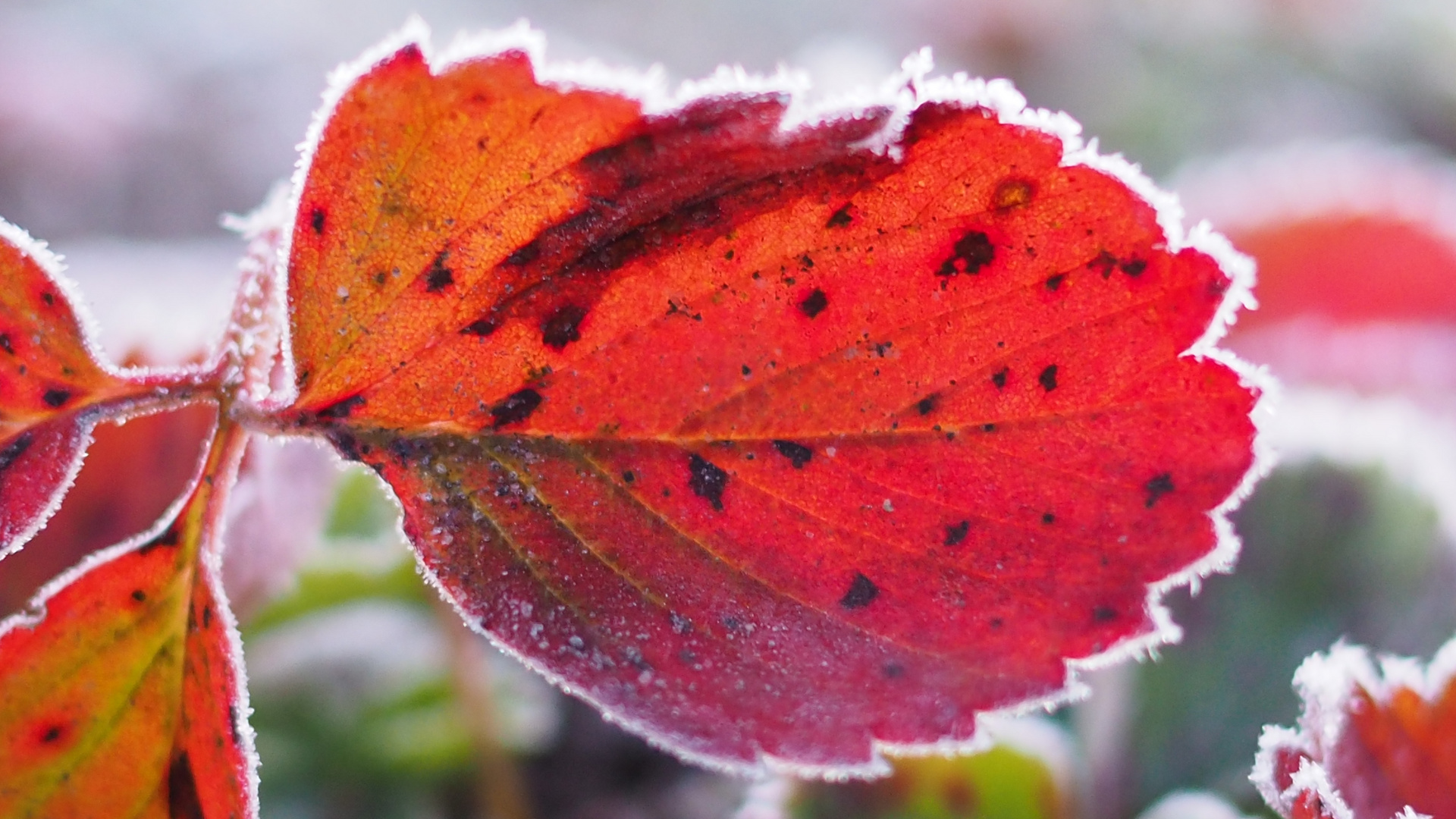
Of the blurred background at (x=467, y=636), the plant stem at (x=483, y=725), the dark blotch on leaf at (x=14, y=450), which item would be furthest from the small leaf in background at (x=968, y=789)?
the dark blotch on leaf at (x=14, y=450)

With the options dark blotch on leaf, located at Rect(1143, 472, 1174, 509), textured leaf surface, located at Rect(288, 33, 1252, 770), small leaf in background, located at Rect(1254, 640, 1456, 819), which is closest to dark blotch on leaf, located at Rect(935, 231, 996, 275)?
textured leaf surface, located at Rect(288, 33, 1252, 770)

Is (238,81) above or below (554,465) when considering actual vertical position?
above

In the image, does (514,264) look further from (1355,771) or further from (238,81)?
(238,81)

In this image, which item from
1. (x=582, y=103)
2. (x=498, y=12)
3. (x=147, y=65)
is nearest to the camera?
(x=582, y=103)

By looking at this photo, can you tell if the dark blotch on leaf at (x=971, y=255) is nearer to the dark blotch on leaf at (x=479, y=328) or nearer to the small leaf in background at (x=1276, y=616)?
the dark blotch on leaf at (x=479, y=328)

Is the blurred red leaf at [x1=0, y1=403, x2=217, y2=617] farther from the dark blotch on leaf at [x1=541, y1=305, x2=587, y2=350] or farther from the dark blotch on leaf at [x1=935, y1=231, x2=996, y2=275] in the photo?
the dark blotch on leaf at [x1=935, y1=231, x2=996, y2=275]

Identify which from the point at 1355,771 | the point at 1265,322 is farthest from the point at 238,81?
the point at 1355,771
